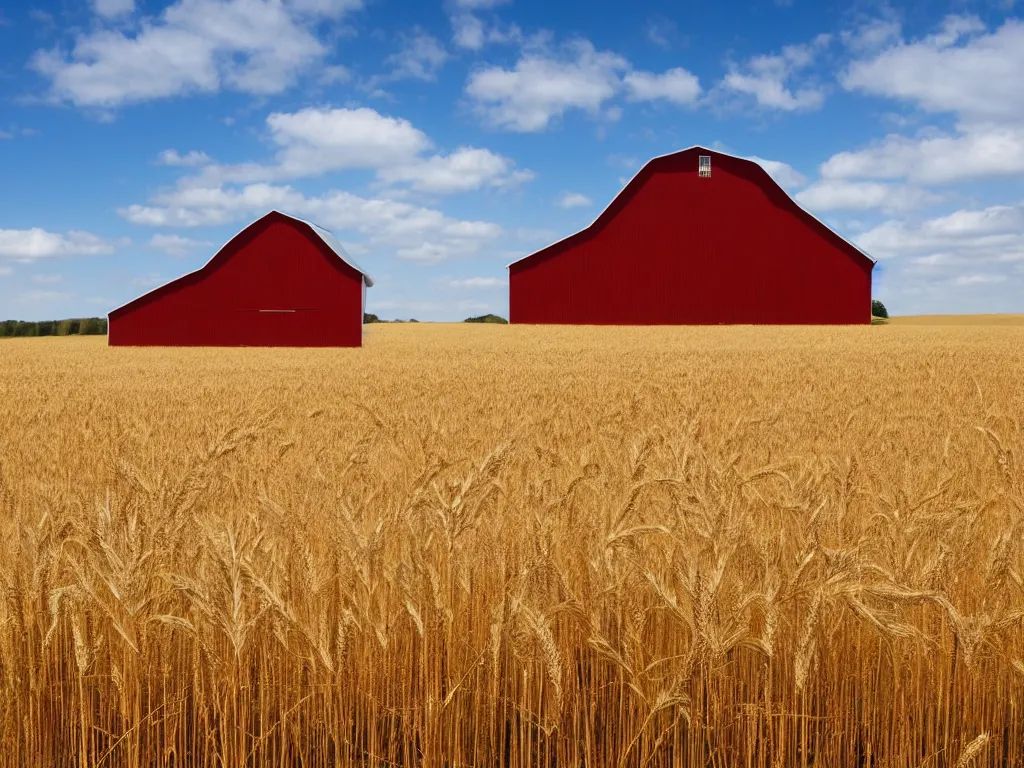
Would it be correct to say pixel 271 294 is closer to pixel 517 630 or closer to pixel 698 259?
pixel 698 259

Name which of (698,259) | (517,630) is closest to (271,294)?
(698,259)

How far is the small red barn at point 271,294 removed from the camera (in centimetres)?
3056

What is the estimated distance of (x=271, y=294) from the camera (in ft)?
102

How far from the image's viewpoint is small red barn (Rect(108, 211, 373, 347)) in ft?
100

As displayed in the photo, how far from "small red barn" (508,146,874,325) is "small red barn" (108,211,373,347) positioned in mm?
10419

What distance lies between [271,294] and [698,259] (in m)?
18.9

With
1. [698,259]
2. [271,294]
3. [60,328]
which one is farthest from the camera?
[60,328]

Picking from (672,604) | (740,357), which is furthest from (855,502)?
(740,357)

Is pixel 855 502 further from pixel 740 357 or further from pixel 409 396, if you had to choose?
pixel 740 357

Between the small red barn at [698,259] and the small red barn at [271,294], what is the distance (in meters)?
10.4

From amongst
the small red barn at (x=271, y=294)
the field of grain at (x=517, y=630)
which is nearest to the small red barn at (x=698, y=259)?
the small red barn at (x=271, y=294)

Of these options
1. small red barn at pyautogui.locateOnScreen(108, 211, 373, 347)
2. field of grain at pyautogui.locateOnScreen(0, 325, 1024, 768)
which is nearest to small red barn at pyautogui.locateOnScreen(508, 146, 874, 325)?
small red barn at pyautogui.locateOnScreen(108, 211, 373, 347)

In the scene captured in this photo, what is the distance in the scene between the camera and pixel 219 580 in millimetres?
2586

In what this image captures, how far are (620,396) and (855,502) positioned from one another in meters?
7.24
